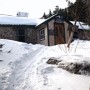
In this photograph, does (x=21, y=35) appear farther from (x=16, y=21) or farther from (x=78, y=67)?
(x=78, y=67)

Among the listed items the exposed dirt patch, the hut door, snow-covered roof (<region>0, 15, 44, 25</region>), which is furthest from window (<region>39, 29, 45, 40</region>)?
the exposed dirt patch

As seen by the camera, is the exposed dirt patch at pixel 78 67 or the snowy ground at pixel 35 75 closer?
the snowy ground at pixel 35 75

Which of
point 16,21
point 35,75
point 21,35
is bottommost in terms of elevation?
point 35,75

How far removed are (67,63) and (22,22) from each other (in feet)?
50.6

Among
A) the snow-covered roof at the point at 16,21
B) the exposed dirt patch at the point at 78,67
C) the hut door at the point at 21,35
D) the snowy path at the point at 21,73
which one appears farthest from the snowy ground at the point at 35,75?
the hut door at the point at 21,35

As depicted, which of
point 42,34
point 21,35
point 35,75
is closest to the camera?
point 35,75

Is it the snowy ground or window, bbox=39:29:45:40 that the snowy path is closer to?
the snowy ground

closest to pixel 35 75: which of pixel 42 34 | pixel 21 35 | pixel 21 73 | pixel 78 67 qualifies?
pixel 21 73

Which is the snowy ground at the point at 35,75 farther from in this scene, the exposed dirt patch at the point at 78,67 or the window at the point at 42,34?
the window at the point at 42,34

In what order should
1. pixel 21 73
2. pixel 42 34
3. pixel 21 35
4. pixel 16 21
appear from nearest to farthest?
pixel 21 73 → pixel 42 34 → pixel 21 35 → pixel 16 21

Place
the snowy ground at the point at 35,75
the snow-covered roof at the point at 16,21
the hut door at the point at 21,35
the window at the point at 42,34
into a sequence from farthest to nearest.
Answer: the hut door at the point at 21,35 → the window at the point at 42,34 → the snow-covered roof at the point at 16,21 → the snowy ground at the point at 35,75

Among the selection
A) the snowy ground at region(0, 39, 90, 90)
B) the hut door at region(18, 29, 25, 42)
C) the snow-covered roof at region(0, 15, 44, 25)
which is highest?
the snow-covered roof at region(0, 15, 44, 25)

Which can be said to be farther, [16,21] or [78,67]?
[16,21]

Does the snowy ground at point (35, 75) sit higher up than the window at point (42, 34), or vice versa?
the window at point (42, 34)
